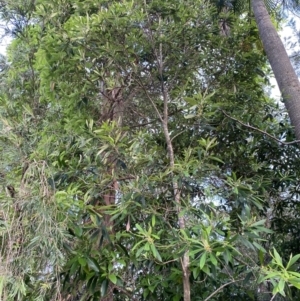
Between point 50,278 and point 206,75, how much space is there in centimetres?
232

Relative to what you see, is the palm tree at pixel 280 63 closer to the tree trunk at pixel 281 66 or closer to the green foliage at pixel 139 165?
the tree trunk at pixel 281 66

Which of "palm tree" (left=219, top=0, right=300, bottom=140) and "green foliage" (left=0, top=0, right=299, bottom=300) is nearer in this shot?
"green foliage" (left=0, top=0, right=299, bottom=300)

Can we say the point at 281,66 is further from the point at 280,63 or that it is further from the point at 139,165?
the point at 139,165

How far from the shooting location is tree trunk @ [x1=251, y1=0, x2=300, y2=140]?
3289 mm

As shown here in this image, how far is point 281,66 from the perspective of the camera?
11.5ft

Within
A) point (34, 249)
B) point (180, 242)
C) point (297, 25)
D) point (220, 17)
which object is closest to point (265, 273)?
point (180, 242)

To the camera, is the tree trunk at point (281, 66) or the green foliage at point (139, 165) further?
the tree trunk at point (281, 66)

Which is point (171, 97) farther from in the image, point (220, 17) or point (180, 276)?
point (180, 276)

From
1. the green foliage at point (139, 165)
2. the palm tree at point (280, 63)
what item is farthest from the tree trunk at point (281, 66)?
the green foliage at point (139, 165)

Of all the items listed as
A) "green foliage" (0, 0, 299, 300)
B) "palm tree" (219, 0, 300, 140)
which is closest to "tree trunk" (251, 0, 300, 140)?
"palm tree" (219, 0, 300, 140)

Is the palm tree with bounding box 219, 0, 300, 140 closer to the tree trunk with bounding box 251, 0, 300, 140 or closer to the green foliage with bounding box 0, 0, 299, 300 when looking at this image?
the tree trunk with bounding box 251, 0, 300, 140

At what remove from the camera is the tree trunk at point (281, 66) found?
329cm

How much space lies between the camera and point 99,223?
7.60ft

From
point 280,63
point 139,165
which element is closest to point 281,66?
point 280,63
